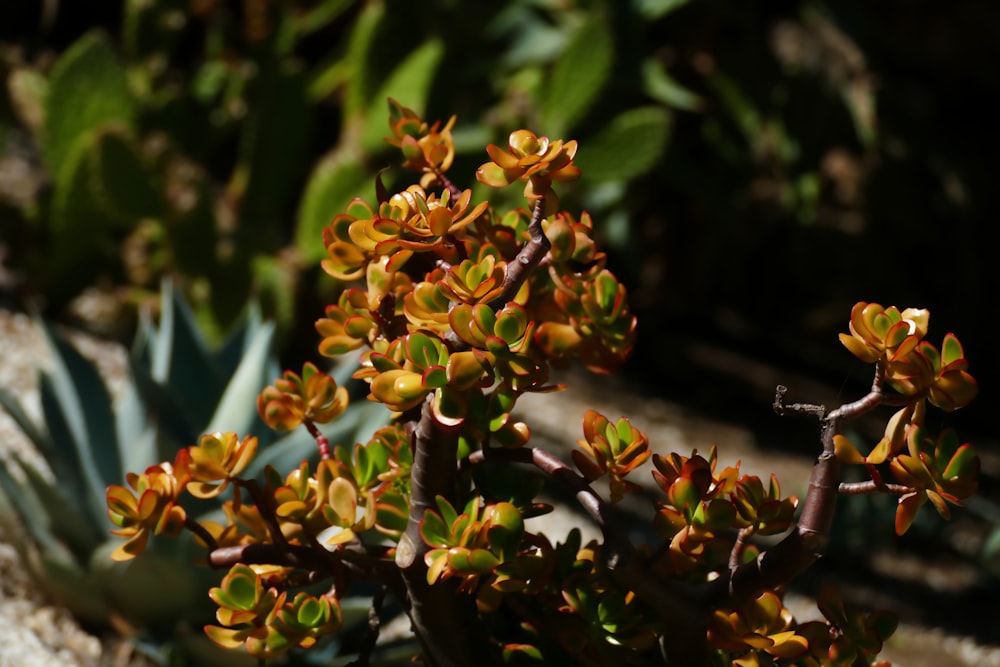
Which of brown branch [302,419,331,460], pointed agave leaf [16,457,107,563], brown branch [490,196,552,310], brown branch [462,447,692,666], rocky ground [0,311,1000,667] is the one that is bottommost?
rocky ground [0,311,1000,667]

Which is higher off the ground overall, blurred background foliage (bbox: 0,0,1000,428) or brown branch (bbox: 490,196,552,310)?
brown branch (bbox: 490,196,552,310)

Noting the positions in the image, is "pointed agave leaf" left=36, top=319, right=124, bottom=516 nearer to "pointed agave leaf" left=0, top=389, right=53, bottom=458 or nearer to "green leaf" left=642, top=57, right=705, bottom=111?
"pointed agave leaf" left=0, top=389, right=53, bottom=458

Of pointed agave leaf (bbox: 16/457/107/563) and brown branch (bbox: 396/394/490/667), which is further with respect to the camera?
pointed agave leaf (bbox: 16/457/107/563)

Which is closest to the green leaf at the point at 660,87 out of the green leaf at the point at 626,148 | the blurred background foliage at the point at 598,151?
the blurred background foliage at the point at 598,151

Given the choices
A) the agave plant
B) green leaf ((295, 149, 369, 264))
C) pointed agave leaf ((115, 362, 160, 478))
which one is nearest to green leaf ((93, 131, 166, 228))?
green leaf ((295, 149, 369, 264))

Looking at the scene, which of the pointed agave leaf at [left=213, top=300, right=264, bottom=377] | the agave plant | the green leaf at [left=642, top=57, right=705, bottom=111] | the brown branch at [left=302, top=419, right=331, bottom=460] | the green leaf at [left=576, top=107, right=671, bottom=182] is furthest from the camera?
the green leaf at [left=642, top=57, right=705, bottom=111]

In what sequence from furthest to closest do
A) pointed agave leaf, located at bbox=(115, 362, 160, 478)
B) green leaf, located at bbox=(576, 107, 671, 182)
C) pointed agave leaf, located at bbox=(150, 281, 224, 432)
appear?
green leaf, located at bbox=(576, 107, 671, 182)
pointed agave leaf, located at bbox=(150, 281, 224, 432)
pointed agave leaf, located at bbox=(115, 362, 160, 478)

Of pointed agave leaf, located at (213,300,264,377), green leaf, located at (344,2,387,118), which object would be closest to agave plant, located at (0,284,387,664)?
pointed agave leaf, located at (213,300,264,377)
